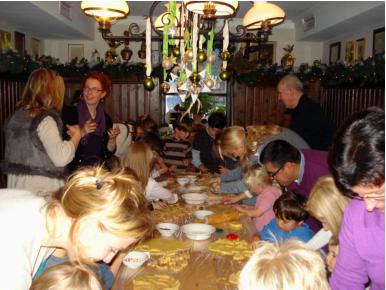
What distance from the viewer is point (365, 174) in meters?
1.00

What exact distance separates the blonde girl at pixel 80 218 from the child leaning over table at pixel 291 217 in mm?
1330

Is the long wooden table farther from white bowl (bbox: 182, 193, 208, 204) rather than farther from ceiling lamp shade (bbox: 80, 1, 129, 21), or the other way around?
ceiling lamp shade (bbox: 80, 1, 129, 21)

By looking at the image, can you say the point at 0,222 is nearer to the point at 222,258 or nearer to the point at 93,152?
the point at 222,258

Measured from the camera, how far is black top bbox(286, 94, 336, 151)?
403 centimetres

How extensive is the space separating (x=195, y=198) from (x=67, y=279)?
1966mm

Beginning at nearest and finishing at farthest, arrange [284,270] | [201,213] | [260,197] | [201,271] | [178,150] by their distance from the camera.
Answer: [284,270] < [201,271] < [201,213] < [260,197] < [178,150]

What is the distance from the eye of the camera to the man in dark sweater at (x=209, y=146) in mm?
4660

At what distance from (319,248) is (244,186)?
1326 millimetres

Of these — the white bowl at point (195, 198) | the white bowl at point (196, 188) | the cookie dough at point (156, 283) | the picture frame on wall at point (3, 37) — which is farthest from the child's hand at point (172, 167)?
the picture frame on wall at point (3, 37)

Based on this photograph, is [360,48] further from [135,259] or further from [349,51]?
[135,259]

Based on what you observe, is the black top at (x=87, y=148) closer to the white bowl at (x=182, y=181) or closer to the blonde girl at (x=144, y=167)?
the blonde girl at (x=144, y=167)

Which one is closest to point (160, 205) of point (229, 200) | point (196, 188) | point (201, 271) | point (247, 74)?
point (229, 200)

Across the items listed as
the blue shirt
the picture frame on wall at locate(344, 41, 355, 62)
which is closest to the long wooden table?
the blue shirt

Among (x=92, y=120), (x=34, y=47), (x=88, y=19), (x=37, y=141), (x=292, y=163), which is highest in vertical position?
(x=88, y=19)
